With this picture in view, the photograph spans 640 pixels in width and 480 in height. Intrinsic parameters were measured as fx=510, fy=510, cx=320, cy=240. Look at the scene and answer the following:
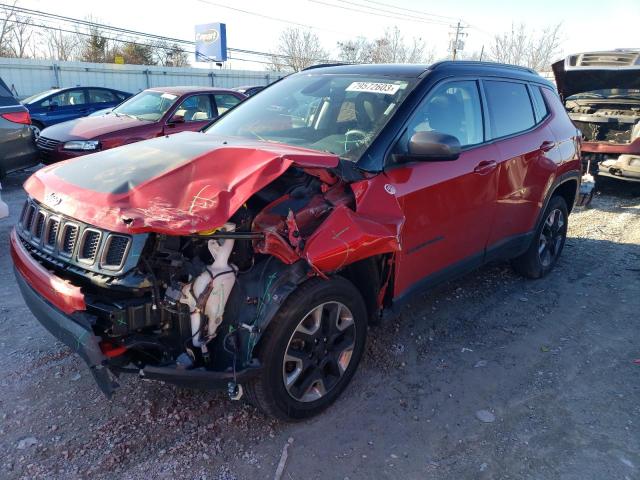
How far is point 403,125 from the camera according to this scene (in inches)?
124

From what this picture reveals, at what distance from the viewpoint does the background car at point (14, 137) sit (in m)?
7.05

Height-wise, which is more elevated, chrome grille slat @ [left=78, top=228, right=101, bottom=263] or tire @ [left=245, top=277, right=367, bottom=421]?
→ chrome grille slat @ [left=78, top=228, right=101, bottom=263]

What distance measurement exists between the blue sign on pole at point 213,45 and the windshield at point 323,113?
126 ft

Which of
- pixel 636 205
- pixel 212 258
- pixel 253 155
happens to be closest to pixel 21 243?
pixel 212 258

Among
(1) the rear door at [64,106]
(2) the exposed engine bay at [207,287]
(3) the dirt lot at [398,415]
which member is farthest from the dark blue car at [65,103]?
(2) the exposed engine bay at [207,287]

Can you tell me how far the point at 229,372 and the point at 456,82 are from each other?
2.54 m

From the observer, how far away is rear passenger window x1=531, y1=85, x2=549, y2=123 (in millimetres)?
4574

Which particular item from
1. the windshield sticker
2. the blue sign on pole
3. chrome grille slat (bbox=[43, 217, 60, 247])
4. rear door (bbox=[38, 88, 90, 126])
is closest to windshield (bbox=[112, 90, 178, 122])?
rear door (bbox=[38, 88, 90, 126])

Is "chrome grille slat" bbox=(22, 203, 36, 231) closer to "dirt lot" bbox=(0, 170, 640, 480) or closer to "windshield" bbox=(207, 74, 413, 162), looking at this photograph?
"dirt lot" bbox=(0, 170, 640, 480)

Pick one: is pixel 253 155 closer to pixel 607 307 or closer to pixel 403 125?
pixel 403 125

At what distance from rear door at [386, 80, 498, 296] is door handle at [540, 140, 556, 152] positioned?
86 cm

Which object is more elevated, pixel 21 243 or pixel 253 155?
pixel 253 155

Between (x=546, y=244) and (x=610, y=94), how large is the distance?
5.75m

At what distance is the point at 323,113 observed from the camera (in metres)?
3.53
